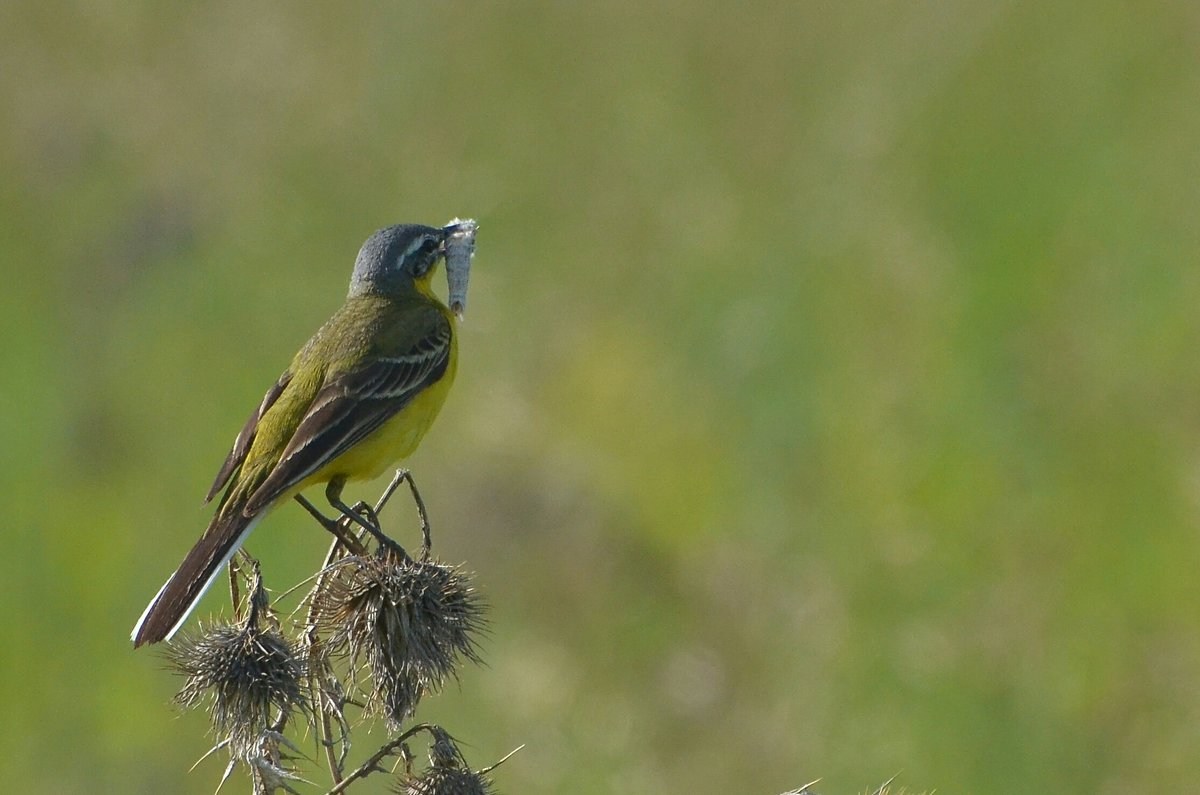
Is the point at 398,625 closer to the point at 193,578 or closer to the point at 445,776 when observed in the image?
the point at 445,776

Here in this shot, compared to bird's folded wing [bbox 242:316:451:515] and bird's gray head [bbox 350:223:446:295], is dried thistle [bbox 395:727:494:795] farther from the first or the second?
bird's gray head [bbox 350:223:446:295]

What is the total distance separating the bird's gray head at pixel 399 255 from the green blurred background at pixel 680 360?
238 cm

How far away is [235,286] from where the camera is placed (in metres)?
11.4

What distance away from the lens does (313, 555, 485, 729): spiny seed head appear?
187 inches

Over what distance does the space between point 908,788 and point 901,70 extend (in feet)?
18.9

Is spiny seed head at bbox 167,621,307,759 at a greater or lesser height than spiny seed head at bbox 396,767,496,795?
greater

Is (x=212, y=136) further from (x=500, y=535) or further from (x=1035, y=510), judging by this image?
(x=1035, y=510)

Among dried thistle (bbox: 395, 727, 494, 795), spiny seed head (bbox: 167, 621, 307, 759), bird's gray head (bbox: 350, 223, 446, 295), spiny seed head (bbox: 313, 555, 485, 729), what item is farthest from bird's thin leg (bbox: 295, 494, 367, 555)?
bird's gray head (bbox: 350, 223, 446, 295)

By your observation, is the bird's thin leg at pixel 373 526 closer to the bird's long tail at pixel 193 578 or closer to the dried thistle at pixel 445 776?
the bird's long tail at pixel 193 578

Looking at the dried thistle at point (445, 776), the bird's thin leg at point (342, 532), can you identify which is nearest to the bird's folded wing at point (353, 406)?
the bird's thin leg at point (342, 532)

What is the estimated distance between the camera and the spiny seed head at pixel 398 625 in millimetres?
4758

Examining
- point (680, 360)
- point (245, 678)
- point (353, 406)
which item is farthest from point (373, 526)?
point (680, 360)

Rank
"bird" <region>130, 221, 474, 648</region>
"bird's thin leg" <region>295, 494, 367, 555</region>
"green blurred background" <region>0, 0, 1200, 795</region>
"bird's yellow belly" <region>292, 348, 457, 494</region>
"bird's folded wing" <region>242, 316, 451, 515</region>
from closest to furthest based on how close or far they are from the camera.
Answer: "bird's thin leg" <region>295, 494, 367, 555</region> < "bird" <region>130, 221, 474, 648</region> < "bird's folded wing" <region>242, 316, 451, 515</region> < "bird's yellow belly" <region>292, 348, 457, 494</region> < "green blurred background" <region>0, 0, 1200, 795</region>

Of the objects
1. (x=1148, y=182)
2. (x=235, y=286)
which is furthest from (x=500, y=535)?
(x=1148, y=182)
